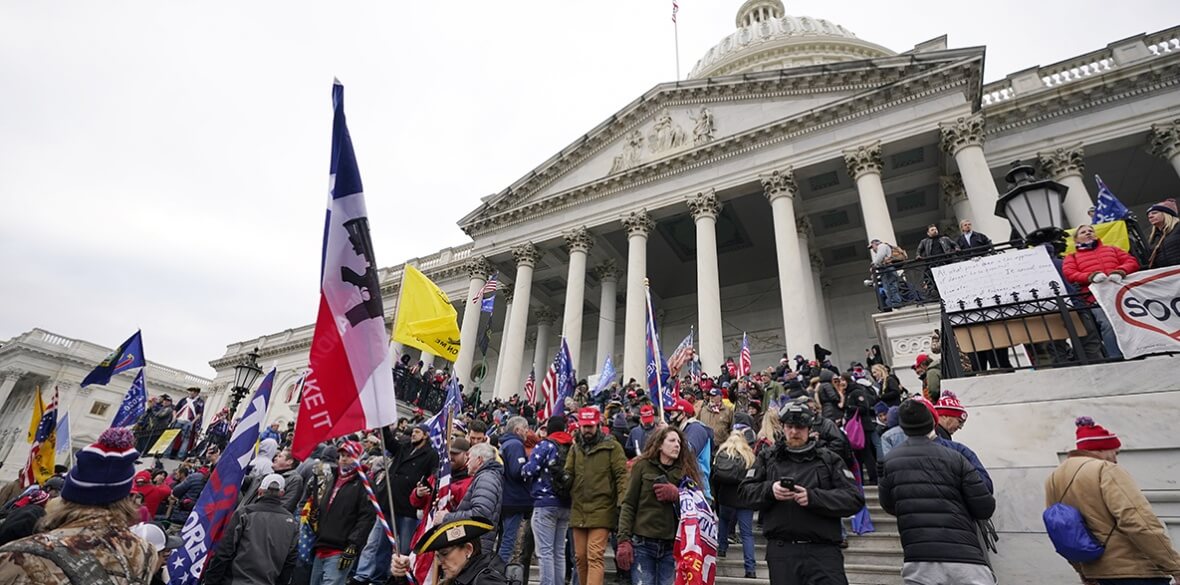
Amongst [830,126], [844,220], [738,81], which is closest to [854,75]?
[830,126]

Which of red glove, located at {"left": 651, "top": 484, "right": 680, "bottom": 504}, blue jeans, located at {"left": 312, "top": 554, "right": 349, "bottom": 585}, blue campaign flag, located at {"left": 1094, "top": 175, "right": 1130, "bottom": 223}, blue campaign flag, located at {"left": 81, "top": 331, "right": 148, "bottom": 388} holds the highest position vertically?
blue campaign flag, located at {"left": 1094, "top": 175, "right": 1130, "bottom": 223}

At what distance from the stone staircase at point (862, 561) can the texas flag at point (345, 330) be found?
3727mm

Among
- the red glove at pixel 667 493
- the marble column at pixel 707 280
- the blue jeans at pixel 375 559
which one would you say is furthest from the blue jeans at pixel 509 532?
the marble column at pixel 707 280

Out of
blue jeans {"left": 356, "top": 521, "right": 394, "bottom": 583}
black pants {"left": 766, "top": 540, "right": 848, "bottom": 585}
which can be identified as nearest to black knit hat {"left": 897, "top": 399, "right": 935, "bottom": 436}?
black pants {"left": 766, "top": 540, "right": 848, "bottom": 585}

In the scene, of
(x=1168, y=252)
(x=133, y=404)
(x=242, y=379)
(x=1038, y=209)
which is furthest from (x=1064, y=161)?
(x=133, y=404)

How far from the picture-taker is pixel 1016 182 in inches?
241

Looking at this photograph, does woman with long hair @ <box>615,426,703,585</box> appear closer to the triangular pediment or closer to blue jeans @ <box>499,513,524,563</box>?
blue jeans @ <box>499,513,524,563</box>

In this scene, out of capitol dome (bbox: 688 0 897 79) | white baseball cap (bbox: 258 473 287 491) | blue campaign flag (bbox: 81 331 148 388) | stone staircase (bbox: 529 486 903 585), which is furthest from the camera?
capitol dome (bbox: 688 0 897 79)

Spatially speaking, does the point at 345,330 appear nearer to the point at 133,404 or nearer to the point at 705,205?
the point at 133,404

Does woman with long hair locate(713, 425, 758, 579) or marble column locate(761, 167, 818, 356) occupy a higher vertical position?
marble column locate(761, 167, 818, 356)

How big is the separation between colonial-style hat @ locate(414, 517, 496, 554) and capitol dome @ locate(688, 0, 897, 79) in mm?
31142

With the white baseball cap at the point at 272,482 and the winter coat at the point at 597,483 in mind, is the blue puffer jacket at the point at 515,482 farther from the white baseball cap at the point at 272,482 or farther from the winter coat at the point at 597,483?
the white baseball cap at the point at 272,482

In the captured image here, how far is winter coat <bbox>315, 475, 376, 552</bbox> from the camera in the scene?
16.1 feet

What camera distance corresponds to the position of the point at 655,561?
4.17 metres
